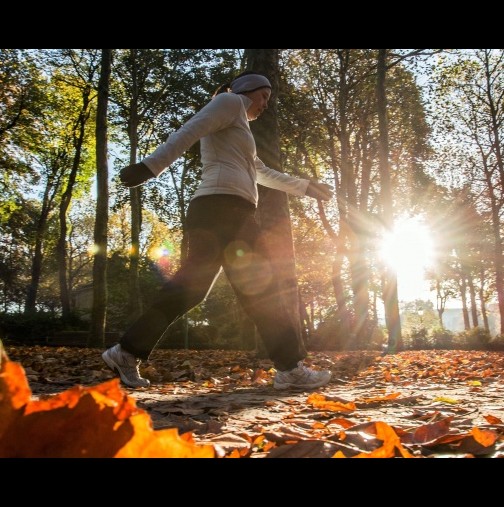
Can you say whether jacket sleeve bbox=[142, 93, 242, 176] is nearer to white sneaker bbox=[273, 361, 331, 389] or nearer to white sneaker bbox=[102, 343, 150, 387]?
white sneaker bbox=[102, 343, 150, 387]

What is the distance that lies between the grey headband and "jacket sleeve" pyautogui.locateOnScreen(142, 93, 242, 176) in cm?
26

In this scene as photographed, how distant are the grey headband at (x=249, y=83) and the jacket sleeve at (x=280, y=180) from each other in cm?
66

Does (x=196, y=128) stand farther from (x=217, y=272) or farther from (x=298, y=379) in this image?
(x=298, y=379)

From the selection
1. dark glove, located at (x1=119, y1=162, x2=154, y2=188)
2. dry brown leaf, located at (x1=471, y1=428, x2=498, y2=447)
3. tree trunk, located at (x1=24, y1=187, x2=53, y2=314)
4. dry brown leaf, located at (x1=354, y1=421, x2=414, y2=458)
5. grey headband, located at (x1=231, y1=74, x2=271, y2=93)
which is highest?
tree trunk, located at (x1=24, y1=187, x2=53, y2=314)

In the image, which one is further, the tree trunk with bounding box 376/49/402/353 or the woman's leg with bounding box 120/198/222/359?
the tree trunk with bounding box 376/49/402/353

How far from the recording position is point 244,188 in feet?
11.5

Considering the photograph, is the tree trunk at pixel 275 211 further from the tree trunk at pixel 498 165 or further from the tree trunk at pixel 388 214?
the tree trunk at pixel 498 165

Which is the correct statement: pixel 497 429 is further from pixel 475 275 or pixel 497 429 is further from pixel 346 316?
pixel 475 275

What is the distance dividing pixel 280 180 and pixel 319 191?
16.3 inches

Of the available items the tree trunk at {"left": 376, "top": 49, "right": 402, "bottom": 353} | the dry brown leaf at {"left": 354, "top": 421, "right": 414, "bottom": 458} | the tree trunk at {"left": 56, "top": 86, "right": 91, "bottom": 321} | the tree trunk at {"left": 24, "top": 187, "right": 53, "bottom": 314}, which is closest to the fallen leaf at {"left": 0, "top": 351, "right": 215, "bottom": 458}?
the dry brown leaf at {"left": 354, "top": 421, "right": 414, "bottom": 458}

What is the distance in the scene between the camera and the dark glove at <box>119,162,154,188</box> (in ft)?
9.32

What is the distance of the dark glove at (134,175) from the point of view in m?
2.84

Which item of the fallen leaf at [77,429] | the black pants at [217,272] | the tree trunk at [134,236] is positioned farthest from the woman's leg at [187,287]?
the tree trunk at [134,236]

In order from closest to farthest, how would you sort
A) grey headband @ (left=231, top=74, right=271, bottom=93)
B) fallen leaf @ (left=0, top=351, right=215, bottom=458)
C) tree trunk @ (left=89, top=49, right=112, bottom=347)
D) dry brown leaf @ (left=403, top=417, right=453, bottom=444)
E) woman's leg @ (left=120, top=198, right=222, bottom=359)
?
1. fallen leaf @ (left=0, top=351, right=215, bottom=458)
2. dry brown leaf @ (left=403, top=417, right=453, bottom=444)
3. woman's leg @ (left=120, top=198, right=222, bottom=359)
4. grey headband @ (left=231, top=74, right=271, bottom=93)
5. tree trunk @ (left=89, top=49, right=112, bottom=347)
